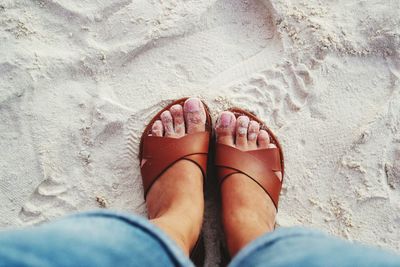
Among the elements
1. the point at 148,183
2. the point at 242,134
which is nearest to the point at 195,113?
the point at 242,134

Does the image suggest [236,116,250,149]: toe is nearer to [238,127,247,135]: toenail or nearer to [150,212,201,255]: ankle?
[238,127,247,135]: toenail

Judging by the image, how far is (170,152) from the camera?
4.56ft

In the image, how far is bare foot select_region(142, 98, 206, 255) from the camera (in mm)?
1178

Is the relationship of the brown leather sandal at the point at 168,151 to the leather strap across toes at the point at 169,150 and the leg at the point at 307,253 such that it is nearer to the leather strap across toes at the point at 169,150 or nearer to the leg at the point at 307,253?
the leather strap across toes at the point at 169,150

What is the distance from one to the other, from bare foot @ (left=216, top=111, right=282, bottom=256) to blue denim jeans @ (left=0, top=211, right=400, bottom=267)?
353 millimetres

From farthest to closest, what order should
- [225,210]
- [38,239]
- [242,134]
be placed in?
[242,134], [225,210], [38,239]

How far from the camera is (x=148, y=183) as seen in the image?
134cm

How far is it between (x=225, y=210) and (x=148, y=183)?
274mm

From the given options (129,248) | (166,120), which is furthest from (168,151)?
(129,248)

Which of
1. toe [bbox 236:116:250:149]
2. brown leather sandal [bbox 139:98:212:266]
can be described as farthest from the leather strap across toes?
toe [bbox 236:116:250:149]

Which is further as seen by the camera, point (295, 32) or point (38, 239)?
point (295, 32)

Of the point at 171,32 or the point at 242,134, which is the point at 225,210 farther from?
the point at 171,32

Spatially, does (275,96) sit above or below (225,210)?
above

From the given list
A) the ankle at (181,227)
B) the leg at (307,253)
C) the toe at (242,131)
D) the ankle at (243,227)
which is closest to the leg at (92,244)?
the leg at (307,253)
